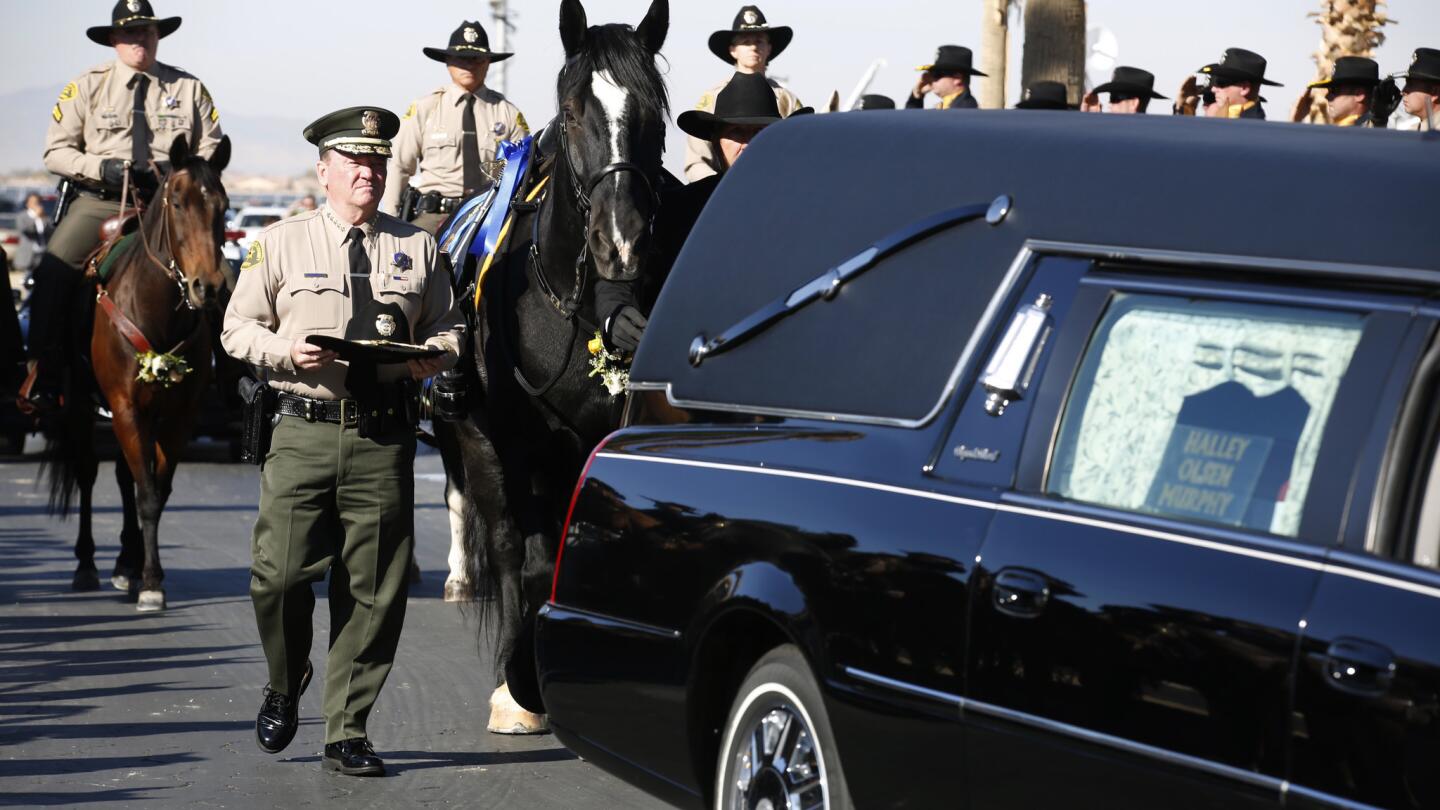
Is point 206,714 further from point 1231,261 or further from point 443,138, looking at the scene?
point 1231,261

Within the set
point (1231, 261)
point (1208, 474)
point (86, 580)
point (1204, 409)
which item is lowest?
point (86, 580)

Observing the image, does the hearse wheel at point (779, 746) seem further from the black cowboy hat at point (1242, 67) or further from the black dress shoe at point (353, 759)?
the black cowboy hat at point (1242, 67)

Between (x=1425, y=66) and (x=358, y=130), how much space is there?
530 centimetres

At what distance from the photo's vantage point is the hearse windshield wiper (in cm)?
509

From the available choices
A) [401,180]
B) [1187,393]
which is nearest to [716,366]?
[1187,393]

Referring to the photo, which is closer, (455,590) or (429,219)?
(455,590)

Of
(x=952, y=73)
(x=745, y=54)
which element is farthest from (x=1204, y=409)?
(x=952, y=73)

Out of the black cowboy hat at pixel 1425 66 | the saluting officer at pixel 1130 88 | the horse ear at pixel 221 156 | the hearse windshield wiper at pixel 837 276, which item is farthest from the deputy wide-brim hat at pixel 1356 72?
the hearse windshield wiper at pixel 837 276

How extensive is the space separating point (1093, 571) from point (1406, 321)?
79 cm

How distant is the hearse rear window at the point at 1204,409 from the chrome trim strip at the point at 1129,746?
1.52 feet

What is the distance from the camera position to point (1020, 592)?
4488 millimetres

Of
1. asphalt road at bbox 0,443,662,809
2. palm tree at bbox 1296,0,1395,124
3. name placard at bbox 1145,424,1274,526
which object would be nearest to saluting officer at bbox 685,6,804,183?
asphalt road at bbox 0,443,662,809

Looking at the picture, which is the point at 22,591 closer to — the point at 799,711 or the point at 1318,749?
the point at 799,711

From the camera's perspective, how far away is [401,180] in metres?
12.9
